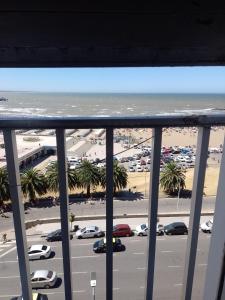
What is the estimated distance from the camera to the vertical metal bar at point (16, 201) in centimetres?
107

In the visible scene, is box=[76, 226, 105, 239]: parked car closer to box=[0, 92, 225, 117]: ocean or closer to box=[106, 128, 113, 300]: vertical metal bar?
box=[106, 128, 113, 300]: vertical metal bar

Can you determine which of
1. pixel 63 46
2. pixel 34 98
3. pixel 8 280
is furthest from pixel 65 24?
pixel 8 280

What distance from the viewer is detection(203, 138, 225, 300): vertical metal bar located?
3.64 feet

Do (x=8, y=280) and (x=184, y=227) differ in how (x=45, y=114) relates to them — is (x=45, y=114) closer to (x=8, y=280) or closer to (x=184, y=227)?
(x=8, y=280)

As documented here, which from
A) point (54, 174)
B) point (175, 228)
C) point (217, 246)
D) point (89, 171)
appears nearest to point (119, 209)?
point (175, 228)

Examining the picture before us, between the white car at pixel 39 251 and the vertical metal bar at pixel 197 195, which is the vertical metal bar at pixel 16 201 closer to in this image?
the vertical metal bar at pixel 197 195

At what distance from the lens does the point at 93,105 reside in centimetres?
113

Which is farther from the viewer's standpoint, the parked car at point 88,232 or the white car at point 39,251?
the parked car at point 88,232

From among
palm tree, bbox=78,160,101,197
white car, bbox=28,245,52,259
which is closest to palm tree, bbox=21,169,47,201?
palm tree, bbox=78,160,101,197

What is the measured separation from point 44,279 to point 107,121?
1015 centimetres

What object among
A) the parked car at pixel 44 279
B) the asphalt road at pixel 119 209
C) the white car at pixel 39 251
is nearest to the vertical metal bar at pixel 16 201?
the parked car at pixel 44 279

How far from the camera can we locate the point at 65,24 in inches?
25.0

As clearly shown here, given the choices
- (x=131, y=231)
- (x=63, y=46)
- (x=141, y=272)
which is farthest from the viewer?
(x=131, y=231)

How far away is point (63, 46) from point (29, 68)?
145 millimetres
